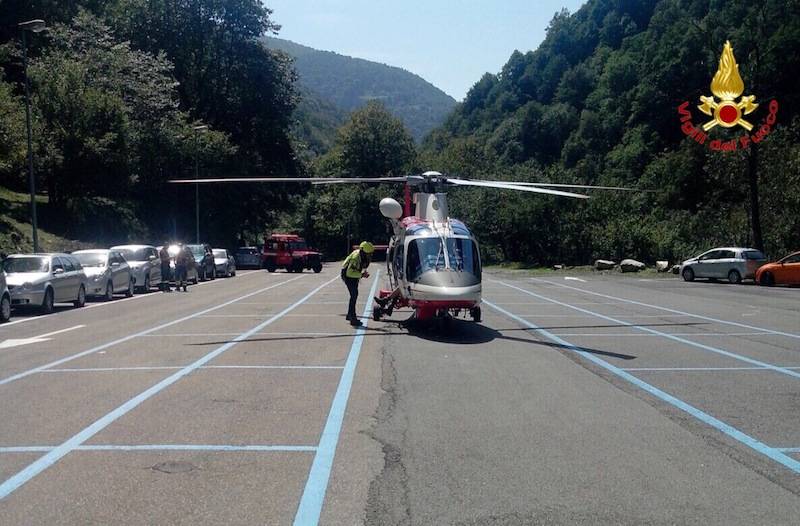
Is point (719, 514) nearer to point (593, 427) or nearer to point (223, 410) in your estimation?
point (593, 427)

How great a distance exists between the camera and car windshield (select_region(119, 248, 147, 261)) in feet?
103

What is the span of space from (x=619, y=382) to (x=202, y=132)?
4783 cm

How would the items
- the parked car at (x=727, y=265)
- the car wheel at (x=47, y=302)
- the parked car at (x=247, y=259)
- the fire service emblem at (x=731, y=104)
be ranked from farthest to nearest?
the parked car at (x=247, y=259) → the fire service emblem at (x=731, y=104) → the parked car at (x=727, y=265) → the car wheel at (x=47, y=302)

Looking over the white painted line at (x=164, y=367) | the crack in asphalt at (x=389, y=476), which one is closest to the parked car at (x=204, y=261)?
the white painted line at (x=164, y=367)

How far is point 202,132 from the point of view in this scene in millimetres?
54438

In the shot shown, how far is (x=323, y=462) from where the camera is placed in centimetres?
666

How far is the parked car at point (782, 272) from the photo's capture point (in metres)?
32.2

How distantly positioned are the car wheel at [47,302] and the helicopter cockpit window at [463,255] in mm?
11626

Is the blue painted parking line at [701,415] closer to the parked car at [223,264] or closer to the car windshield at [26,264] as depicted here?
the car windshield at [26,264]

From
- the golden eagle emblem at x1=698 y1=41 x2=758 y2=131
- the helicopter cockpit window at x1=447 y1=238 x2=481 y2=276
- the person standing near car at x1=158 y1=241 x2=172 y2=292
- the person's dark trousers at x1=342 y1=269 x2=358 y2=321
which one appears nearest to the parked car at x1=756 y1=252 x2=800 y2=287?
the golden eagle emblem at x1=698 y1=41 x2=758 y2=131

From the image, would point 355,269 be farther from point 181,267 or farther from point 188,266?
point 188,266

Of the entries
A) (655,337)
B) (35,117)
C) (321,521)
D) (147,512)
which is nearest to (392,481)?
(321,521)

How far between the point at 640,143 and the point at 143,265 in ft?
216

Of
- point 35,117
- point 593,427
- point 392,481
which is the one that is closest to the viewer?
point 392,481
